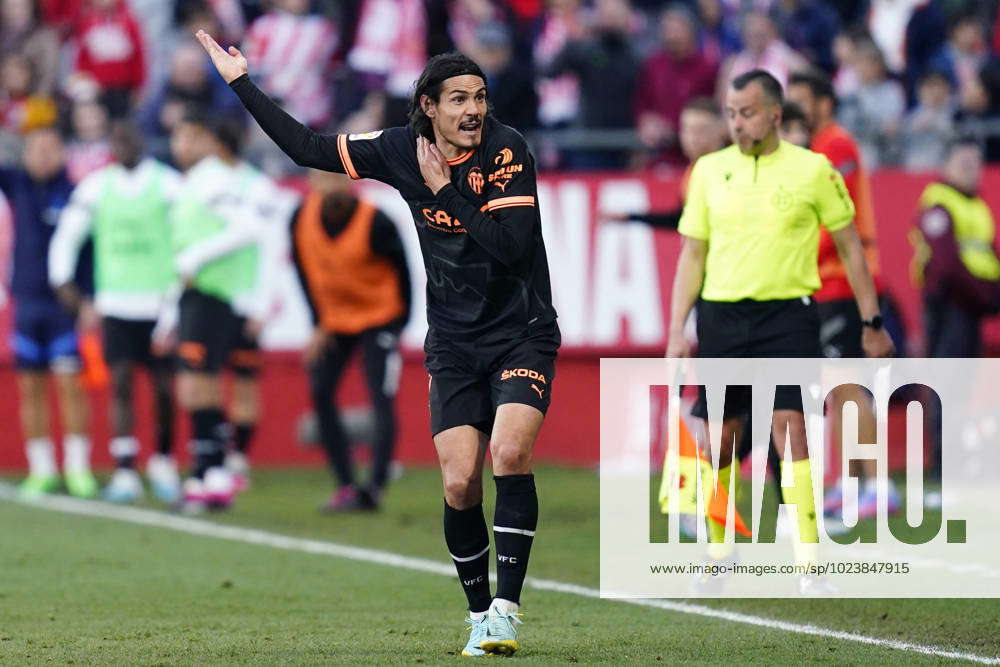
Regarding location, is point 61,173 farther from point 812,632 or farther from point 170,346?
point 812,632

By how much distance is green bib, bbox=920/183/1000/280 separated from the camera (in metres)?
13.3

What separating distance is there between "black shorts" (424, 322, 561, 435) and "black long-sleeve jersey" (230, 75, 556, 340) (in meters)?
0.05

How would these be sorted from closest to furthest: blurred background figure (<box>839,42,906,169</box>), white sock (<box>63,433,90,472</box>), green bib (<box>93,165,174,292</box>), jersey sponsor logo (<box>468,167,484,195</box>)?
jersey sponsor logo (<box>468,167,484,195</box>) → green bib (<box>93,165,174,292</box>) → white sock (<box>63,433,90,472</box>) → blurred background figure (<box>839,42,906,169</box>)

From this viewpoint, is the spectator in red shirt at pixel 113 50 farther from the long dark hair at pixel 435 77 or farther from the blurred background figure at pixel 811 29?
the long dark hair at pixel 435 77

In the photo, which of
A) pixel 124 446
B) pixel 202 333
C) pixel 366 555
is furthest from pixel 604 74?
pixel 366 555

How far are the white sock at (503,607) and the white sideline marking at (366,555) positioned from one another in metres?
1.26

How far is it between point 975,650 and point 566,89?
36.0ft

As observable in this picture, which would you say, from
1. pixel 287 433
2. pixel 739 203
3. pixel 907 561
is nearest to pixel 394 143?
pixel 739 203

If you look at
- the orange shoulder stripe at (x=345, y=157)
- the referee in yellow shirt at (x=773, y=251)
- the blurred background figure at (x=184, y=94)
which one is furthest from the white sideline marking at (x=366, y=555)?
the blurred background figure at (x=184, y=94)

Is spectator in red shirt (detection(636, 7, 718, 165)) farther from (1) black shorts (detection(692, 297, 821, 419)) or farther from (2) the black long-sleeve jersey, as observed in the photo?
(2) the black long-sleeve jersey

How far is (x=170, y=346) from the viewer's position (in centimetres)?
1501

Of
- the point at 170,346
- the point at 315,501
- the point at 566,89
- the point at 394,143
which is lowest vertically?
the point at 315,501

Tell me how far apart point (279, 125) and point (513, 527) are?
1.74m

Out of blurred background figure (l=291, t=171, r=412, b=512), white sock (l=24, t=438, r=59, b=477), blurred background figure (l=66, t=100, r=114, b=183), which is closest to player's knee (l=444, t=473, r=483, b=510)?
blurred background figure (l=291, t=171, r=412, b=512)
